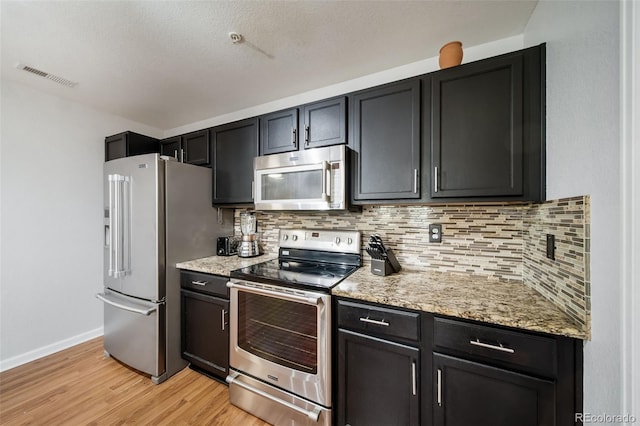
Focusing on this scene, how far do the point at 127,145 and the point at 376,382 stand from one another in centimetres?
311

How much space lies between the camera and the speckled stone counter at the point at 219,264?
72.1 inches

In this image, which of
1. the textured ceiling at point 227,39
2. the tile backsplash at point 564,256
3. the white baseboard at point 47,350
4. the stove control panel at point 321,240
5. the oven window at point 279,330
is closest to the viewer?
the tile backsplash at point 564,256

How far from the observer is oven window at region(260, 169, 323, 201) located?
1.73 meters

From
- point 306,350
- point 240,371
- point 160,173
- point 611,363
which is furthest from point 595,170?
point 160,173

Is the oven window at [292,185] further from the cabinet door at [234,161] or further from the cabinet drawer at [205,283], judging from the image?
the cabinet drawer at [205,283]

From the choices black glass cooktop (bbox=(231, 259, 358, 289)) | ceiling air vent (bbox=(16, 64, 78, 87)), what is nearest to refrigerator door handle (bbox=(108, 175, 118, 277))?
ceiling air vent (bbox=(16, 64, 78, 87))

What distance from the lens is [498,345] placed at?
1015 mm

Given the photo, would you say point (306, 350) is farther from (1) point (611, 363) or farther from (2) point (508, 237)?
(2) point (508, 237)

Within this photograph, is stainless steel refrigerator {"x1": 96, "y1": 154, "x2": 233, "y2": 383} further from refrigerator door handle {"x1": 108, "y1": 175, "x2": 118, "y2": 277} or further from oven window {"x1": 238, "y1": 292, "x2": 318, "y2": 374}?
oven window {"x1": 238, "y1": 292, "x2": 318, "y2": 374}

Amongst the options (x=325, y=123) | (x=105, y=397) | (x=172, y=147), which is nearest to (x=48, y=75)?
(x=172, y=147)

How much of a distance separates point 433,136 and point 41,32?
101 inches

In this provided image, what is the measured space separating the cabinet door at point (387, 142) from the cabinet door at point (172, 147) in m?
1.98

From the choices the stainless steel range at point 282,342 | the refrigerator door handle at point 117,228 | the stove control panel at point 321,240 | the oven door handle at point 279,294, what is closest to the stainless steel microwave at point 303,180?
the stove control panel at point 321,240

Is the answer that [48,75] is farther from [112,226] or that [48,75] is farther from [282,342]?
[282,342]
